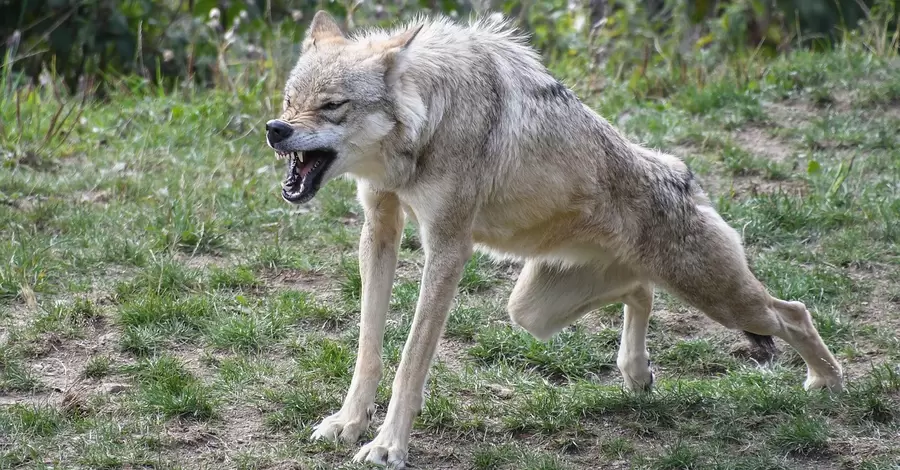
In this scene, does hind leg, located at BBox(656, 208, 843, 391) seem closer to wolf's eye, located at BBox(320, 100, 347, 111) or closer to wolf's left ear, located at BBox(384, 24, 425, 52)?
wolf's left ear, located at BBox(384, 24, 425, 52)

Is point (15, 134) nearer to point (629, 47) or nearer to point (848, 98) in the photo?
point (629, 47)

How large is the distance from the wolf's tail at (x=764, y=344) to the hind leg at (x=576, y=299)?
2.04ft

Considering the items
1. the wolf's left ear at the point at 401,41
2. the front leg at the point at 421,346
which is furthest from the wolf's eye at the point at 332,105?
the front leg at the point at 421,346

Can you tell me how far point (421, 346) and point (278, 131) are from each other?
1.11m

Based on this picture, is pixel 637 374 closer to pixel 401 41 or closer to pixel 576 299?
pixel 576 299

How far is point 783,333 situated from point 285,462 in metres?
2.53

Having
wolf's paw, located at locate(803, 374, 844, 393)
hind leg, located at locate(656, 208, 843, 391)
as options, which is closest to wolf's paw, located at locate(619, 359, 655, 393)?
hind leg, located at locate(656, 208, 843, 391)

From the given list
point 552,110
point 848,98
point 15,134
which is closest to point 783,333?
point 552,110

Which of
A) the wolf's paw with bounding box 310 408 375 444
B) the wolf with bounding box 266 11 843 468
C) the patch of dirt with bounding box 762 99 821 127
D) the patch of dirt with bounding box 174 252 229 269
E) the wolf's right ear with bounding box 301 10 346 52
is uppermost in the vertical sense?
the wolf's right ear with bounding box 301 10 346 52

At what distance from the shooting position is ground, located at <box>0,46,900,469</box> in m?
4.72

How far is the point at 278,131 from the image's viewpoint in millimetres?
4305

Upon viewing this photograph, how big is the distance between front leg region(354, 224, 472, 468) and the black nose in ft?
2.49

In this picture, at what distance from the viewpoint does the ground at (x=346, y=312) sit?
4.72 meters

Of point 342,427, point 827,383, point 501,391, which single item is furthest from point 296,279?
point 827,383
